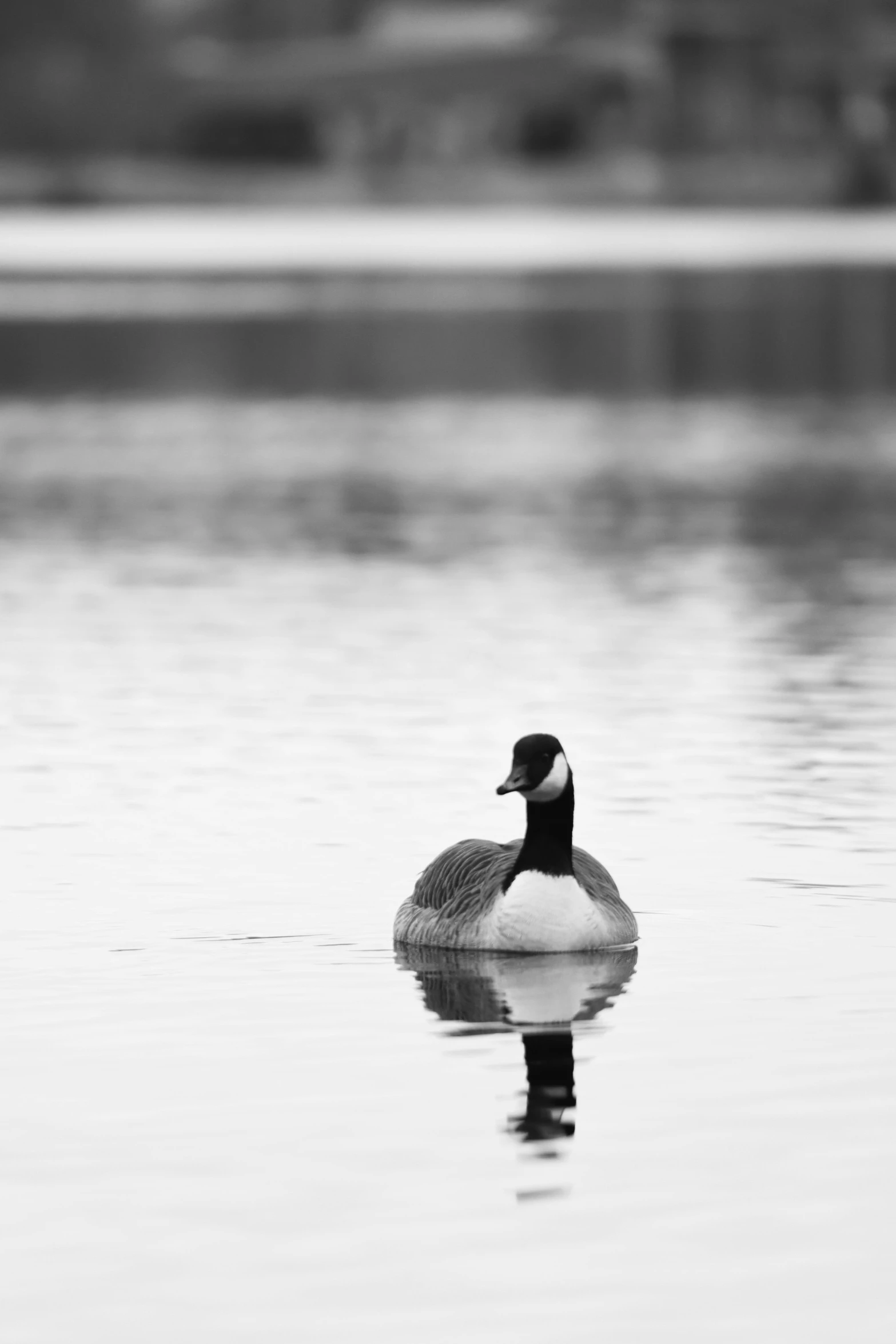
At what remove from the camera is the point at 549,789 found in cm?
1327

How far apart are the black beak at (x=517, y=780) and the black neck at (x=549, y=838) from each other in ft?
0.27

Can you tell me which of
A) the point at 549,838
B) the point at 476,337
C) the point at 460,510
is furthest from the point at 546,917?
the point at 476,337

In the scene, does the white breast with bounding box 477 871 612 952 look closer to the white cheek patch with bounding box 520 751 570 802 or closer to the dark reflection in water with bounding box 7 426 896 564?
the white cheek patch with bounding box 520 751 570 802

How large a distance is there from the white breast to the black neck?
0.06m

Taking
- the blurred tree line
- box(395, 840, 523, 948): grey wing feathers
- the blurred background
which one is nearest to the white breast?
box(395, 840, 523, 948): grey wing feathers

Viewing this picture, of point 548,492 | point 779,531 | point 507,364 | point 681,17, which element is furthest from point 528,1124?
point 681,17

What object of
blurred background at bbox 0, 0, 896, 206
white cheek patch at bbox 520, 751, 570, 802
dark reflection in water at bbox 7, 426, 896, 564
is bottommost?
blurred background at bbox 0, 0, 896, 206

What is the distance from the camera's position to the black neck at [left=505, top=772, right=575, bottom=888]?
13.2 metres

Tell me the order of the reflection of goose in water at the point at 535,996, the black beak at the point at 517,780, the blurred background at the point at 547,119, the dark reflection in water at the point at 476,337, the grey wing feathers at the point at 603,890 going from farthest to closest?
the blurred background at the point at 547,119, the dark reflection in water at the point at 476,337, the grey wing feathers at the point at 603,890, the black beak at the point at 517,780, the reflection of goose in water at the point at 535,996

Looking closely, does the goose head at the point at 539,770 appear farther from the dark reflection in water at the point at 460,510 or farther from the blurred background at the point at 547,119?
the blurred background at the point at 547,119

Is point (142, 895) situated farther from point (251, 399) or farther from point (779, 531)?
point (251, 399)

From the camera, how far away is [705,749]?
737 inches

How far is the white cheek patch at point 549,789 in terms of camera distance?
13.2 metres

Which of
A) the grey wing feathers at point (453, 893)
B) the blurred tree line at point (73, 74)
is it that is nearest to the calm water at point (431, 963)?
the grey wing feathers at point (453, 893)
